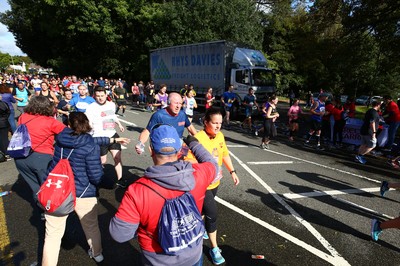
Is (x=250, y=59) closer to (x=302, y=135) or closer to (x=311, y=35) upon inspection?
(x=311, y=35)

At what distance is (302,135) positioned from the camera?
11664 millimetres

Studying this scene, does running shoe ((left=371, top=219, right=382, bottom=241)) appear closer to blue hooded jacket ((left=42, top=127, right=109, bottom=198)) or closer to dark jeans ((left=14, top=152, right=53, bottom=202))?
blue hooded jacket ((left=42, top=127, right=109, bottom=198))

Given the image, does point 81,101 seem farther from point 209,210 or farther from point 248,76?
point 248,76

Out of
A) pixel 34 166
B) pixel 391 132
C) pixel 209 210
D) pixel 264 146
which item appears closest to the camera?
pixel 209 210

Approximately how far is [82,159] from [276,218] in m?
3.18

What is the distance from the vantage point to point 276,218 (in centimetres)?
426

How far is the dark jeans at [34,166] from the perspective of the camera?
3498 millimetres

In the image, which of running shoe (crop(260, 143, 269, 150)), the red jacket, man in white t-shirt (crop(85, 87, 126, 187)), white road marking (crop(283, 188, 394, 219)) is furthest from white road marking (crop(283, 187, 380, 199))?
the red jacket

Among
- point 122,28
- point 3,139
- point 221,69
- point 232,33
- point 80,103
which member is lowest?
point 3,139

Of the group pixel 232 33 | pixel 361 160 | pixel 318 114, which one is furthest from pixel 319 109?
pixel 232 33

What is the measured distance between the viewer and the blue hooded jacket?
266 cm

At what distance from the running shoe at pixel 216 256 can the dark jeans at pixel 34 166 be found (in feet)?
8.55

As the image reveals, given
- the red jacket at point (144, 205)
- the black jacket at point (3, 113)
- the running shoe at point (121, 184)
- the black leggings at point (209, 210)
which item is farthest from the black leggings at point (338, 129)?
the black jacket at point (3, 113)

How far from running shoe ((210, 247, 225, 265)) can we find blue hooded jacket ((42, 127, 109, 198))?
1637 mm
